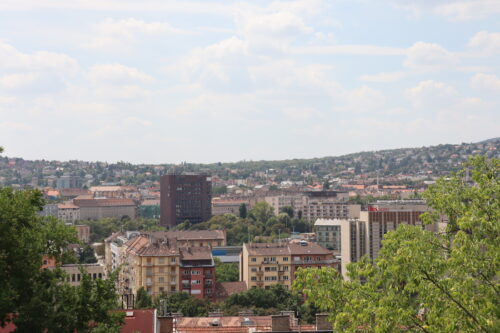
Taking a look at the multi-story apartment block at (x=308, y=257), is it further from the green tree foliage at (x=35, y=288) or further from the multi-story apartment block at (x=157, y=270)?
the green tree foliage at (x=35, y=288)

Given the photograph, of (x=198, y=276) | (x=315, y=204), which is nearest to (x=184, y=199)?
(x=315, y=204)

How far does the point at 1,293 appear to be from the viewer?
14055 millimetres

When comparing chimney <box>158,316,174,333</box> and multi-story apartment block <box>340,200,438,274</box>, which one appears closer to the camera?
chimney <box>158,316,174,333</box>

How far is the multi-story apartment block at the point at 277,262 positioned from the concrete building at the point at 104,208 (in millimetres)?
106120

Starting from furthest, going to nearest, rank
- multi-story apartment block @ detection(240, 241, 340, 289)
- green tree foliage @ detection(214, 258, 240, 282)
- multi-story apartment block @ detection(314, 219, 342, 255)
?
multi-story apartment block @ detection(314, 219, 342, 255) → green tree foliage @ detection(214, 258, 240, 282) → multi-story apartment block @ detection(240, 241, 340, 289)

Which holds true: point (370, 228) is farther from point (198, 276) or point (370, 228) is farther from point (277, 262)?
point (198, 276)

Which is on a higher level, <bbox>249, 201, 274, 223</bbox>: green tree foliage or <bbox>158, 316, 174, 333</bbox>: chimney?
<bbox>158, 316, 174, 333</bbox>: chimney

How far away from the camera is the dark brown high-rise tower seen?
504 feet

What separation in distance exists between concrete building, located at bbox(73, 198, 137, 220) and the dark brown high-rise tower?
26.0m

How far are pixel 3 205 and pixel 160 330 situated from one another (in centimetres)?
999

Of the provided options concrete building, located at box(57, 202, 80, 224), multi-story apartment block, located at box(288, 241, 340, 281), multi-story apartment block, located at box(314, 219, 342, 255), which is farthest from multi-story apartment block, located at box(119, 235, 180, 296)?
concrete building, located at box(57, 202, 80, 224)

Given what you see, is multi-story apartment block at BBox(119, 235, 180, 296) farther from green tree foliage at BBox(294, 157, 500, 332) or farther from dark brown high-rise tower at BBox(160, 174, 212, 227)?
dark brown high-rise tower at BBox(160, 174, 212, 227)

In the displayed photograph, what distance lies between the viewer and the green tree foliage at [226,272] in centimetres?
7888

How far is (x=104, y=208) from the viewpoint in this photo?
182500mm
